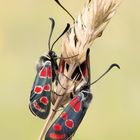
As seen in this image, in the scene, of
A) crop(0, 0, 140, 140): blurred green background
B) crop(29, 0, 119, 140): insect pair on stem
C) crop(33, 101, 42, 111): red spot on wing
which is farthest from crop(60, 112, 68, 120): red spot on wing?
crop(0, 0, 140, 140): blurred green background

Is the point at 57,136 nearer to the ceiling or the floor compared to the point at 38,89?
nearer to the floor

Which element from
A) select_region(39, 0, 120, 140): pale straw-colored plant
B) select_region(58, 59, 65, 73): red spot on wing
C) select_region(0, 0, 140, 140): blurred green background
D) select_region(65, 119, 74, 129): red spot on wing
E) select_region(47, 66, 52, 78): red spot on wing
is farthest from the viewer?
select_region(0, 0, 140, 140): blurred green background

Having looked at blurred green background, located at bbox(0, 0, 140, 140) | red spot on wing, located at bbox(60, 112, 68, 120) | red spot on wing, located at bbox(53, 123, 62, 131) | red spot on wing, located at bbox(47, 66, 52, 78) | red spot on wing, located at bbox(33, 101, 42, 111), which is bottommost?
red spot on wing, located at bbox(53, 123, 62, 131)

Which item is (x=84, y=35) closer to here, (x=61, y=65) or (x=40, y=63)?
(x=61, y=65)

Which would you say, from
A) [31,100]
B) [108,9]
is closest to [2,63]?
[31,100]

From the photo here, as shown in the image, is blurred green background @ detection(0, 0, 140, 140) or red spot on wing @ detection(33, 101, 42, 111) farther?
blurred green background @ detection(0, 0, 140, 140)

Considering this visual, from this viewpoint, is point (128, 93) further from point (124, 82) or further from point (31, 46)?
point (31, 46)

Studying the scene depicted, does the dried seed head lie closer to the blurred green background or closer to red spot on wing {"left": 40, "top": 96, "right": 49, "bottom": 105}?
red spot on wing {"left": 40, "top": 96, "right": 49, "bottom": 105}

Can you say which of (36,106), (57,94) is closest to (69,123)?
(36,106)
